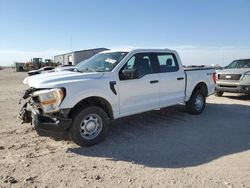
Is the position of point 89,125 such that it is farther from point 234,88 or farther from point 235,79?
point 235,79

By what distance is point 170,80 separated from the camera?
7363 mm

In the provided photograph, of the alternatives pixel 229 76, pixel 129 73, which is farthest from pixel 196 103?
pixel 229 76

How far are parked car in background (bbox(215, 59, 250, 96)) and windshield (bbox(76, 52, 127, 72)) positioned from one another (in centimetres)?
676

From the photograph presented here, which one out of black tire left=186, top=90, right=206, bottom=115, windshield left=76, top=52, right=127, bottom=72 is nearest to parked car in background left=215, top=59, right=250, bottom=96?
black tire left=186, top=90, right=206, bottom=115

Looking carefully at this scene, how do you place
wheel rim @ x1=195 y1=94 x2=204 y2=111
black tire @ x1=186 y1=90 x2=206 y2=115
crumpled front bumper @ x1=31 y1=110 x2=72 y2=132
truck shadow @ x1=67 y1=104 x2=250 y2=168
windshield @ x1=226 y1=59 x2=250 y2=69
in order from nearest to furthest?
truck shadow @ x1=67 y1=104 x2=250 y2=168 → crumpled front bumper @ x1=31 y1=110 x2=72 y2=132 → black tire @ x1=186 y1=90 x2=206 y2=115 → wheel rim @ x1=195 y1=94 x2=204 y2=111 → windshield @ x1=226 y1=59 x2=250 y2=69

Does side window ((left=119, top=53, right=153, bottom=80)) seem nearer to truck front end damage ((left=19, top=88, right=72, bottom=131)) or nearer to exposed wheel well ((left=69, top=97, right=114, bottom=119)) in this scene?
exposed wheel well ((left=69, top=97, right=114, bottom=119))

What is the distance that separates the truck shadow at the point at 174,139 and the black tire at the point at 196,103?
181mm

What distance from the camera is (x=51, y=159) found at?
4.96m

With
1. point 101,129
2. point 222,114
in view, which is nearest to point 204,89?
point 222,114

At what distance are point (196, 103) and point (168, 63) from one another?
1781 millimetres

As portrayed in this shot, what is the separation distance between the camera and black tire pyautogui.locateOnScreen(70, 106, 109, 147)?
539cm

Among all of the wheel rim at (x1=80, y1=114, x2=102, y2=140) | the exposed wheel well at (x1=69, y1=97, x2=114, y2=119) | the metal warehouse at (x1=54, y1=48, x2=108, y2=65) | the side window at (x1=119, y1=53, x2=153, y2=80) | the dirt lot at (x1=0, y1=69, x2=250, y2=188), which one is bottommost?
the dirt lot at (x1=0, y1=69, x2=250, y2=188)

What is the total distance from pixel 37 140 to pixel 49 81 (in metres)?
1.51

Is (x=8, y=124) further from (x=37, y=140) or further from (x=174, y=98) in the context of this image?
(x=174, y=98)
